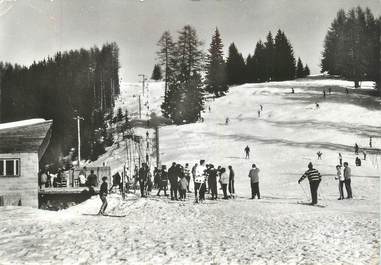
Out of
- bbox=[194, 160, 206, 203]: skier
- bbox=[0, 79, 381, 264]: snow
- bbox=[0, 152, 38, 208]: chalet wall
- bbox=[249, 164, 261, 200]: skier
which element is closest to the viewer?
bbox=[0, 79, 381, 264]: snow

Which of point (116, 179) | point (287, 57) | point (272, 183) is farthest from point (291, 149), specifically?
point (287, 57)

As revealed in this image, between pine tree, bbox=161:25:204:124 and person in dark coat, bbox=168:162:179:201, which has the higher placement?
pine tree, bbox=161:25:204:124

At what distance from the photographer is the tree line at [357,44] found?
7025cm

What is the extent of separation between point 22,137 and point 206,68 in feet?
172

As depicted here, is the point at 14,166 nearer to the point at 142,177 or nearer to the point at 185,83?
the point at 142,177

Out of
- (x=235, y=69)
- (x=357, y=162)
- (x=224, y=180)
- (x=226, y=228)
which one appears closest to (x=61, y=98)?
(x=357, y=162)

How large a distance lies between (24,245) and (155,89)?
299 feet

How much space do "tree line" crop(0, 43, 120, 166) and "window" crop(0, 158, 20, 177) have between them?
3040cm

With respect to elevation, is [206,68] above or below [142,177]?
above

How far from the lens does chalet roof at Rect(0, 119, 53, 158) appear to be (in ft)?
76.6

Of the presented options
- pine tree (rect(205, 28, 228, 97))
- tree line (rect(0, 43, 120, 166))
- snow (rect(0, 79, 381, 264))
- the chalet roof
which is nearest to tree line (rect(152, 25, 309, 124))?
pine tree (rect(205, 28, 228, 97))

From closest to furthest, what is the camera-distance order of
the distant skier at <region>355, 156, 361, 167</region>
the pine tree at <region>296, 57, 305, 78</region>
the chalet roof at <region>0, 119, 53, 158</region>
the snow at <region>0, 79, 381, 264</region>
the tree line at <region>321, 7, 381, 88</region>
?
the snow at <region>0, 79, 381, 264</region> < the chalet roof at <region>0, 119, 53, 158</region> < the distant skier at <region>355, 156, 361, 167</region> < the tree line at <region>321, 7, 381, 88</region> < the pine tree at <region>296, 57, 305, 78</region>

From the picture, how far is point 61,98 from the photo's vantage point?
63.2m

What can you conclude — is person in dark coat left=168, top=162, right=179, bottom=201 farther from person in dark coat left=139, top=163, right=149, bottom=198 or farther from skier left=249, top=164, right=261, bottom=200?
skier left=249, top=164, right=261, bottom=200
